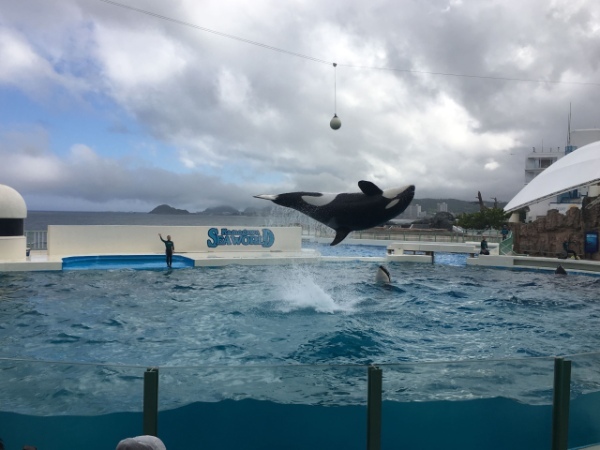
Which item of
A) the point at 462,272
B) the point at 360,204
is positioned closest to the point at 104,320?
the point at 360,204

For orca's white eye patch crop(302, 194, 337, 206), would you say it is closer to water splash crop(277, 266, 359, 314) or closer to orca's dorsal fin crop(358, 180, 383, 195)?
orca's dorsal fin crop(358, 180, 383, 195)

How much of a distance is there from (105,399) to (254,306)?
658cm

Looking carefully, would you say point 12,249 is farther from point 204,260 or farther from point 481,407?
point 481,407

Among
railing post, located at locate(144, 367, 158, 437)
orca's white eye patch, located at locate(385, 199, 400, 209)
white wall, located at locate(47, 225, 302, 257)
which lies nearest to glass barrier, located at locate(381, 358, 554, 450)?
railing post, located at locate(144, 367, 158, 437)

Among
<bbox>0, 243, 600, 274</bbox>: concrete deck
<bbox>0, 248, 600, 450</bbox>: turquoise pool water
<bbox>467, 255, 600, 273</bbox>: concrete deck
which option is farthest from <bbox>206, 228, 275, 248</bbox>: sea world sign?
<bbox>467, 255, 600, 273</bbox>: concrete deck

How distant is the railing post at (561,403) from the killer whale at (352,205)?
10.3 feet

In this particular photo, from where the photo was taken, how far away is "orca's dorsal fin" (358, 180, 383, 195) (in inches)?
234

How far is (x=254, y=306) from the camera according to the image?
9523 mm

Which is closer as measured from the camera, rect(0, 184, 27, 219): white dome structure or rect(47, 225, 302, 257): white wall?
rect(0, 184, 27, 219): white dome structure

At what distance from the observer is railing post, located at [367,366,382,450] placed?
2.72m

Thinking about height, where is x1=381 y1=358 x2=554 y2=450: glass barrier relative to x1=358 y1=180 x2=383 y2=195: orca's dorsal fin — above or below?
below

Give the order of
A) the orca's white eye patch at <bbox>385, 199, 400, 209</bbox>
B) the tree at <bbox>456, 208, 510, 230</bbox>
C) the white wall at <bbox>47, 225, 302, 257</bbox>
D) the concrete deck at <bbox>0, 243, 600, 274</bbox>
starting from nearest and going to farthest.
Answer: the orca's white eye patch at <bbox>385, 199, 400, 209</bbox>, the concrete deck at <bbox>0, 243, 600, 274</bbox>, the white wall at <bbox>47, 225, 302, 257</bbox>, the tree at <bbox>456, 208, 510, 230</bbox>

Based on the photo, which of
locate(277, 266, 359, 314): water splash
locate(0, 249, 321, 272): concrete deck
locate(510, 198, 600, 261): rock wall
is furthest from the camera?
locate(510, 198, 600, 261): rock wall

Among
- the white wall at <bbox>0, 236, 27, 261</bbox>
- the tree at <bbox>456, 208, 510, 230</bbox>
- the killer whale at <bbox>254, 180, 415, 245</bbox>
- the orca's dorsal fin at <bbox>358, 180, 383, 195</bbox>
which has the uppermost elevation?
the tree at <bbox>456, 208, 510, 230</bbox>
